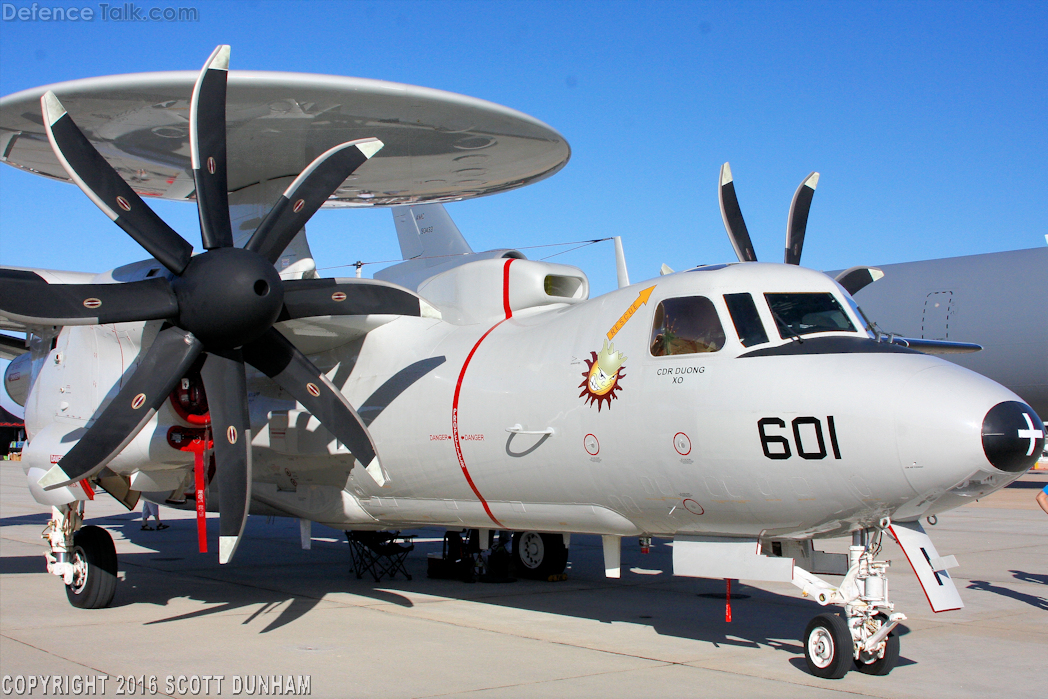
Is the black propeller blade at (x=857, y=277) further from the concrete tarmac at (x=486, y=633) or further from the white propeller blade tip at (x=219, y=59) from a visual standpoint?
the white propeller blade tip at (x=219, y=59)

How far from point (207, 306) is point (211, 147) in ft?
5.39

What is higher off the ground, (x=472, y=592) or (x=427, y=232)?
(x=427, y=232)

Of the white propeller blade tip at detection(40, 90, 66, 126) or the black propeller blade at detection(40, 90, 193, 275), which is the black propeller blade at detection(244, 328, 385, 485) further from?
the white propeller blade tip at detection(40, 90, 66, 126)

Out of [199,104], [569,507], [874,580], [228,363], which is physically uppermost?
[199,104]

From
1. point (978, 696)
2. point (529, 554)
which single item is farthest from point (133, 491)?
point (978, 696)

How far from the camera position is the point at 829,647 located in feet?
23.6

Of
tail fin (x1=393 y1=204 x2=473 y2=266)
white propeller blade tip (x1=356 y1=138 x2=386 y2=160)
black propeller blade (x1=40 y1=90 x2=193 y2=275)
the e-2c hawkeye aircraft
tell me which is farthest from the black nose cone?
tail fin (x1=393 y1=204 x2=473 y2=266)

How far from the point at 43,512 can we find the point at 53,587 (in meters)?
14.7

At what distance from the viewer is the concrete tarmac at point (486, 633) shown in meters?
7.15

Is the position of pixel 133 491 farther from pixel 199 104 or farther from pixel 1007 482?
pixel 1007 482

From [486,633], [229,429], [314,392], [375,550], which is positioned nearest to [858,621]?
[486,633]

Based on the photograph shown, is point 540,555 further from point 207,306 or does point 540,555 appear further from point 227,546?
point 207,306

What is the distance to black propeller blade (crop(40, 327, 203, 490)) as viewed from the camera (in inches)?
344

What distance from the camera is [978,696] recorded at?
6820mm
